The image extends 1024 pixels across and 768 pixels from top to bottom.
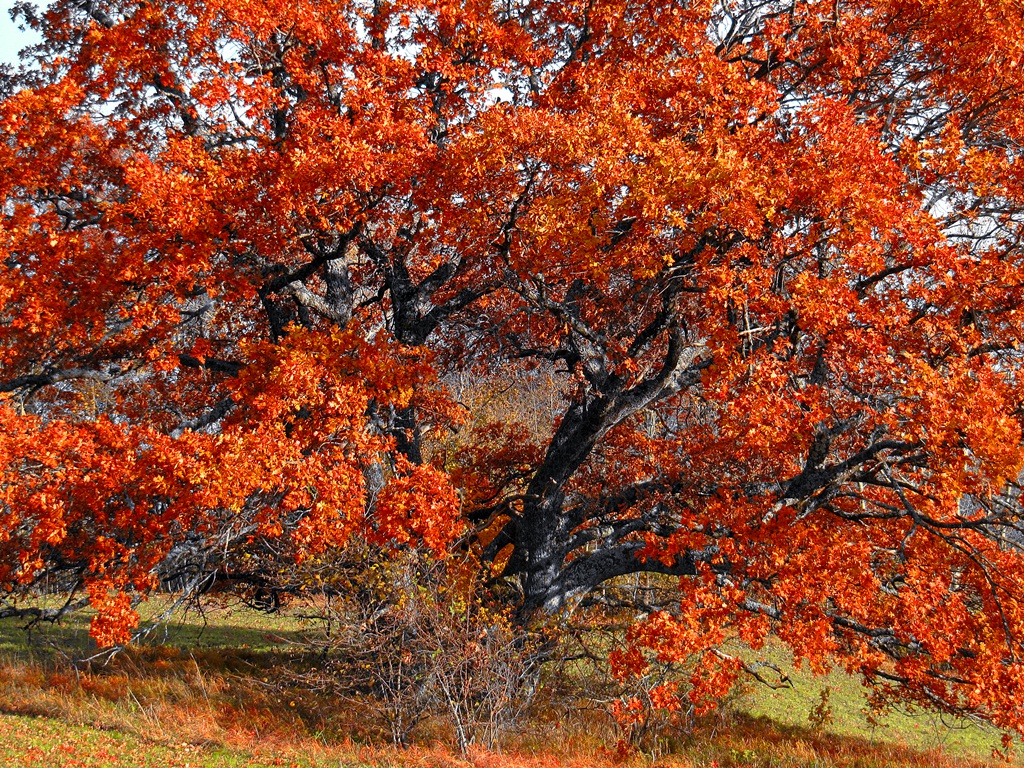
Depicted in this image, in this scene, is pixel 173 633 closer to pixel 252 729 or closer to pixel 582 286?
pixel 252 729

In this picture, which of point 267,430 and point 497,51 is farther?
point 497,51

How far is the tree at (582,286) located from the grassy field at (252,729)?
5.36ft

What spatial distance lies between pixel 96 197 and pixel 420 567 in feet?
23.7

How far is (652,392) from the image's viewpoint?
10.8 m

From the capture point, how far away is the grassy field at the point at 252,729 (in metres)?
9.04

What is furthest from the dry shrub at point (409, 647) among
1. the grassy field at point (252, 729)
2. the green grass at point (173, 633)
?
the green grass at point (173, 633)

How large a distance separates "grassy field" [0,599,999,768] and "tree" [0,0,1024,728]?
64.3 inches

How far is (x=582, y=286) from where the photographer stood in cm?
1159

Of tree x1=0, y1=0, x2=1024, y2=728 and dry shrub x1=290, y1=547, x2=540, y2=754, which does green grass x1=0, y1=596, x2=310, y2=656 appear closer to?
dry shrub x1=290, y1=547, x2=540, y2=754

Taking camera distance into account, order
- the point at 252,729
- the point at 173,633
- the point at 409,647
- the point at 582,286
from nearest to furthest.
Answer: the point at 409,647 < the point at 252,729 < the point at 582,286 < the point at 173,633

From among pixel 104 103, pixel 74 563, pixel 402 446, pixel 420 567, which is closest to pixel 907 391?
pixel 420 567

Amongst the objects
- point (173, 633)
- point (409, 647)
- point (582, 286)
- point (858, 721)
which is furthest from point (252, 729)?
point (858, 721)

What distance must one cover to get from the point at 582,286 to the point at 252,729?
25.3 feet

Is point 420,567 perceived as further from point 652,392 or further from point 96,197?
point 96,197
